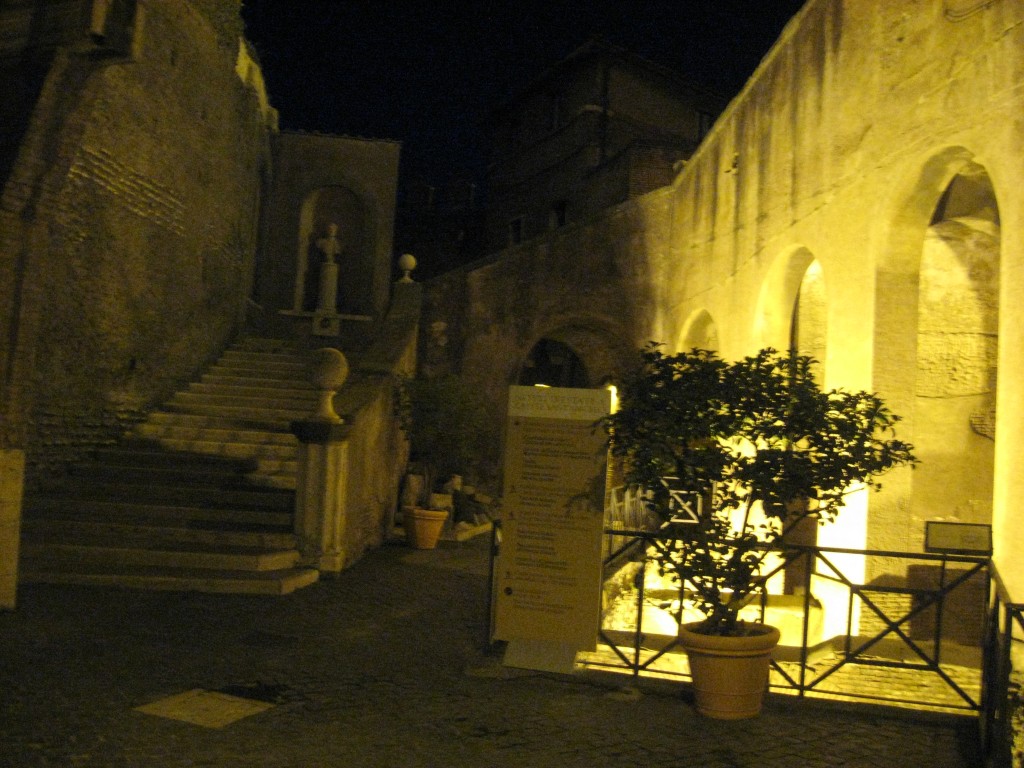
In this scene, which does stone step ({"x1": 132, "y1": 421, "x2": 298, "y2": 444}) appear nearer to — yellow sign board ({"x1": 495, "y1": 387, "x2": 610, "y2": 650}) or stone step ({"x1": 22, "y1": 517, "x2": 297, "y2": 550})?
stone step ({"x1": 22, "y1": 517, "x2": 297, "y2": 550})

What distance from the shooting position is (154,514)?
32.1 feet

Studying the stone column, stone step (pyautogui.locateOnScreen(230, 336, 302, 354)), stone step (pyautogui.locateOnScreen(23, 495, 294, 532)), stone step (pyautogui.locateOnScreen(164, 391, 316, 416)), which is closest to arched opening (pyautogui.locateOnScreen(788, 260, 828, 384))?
the stone column

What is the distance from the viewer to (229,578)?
8.66 m

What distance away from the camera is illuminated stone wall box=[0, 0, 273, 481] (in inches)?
294

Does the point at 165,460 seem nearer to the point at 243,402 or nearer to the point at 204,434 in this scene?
the point at 204,434

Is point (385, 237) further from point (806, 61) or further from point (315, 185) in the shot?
point (806, 61)

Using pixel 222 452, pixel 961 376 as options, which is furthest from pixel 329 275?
pixel 961 376

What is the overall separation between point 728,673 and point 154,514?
645 centimetres

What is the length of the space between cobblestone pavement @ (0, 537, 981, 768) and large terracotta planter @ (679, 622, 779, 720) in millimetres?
110

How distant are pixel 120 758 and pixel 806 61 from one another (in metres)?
9.59

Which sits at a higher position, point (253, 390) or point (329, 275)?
point (329, 275)

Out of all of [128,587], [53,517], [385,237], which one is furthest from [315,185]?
[128,587]

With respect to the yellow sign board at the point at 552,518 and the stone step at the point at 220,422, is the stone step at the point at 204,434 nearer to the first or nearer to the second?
the stone step at the point at 220,422

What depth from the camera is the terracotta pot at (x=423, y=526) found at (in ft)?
39.6
